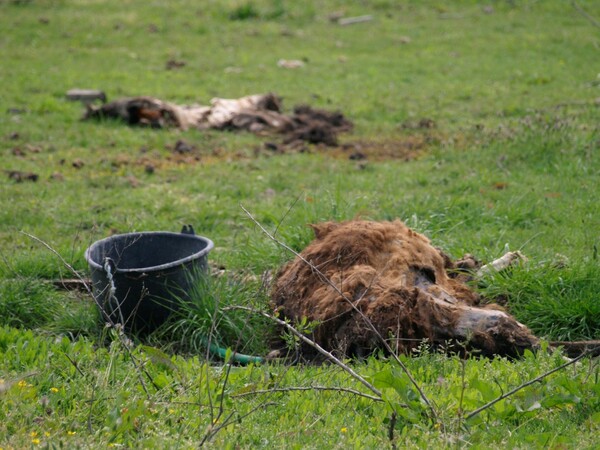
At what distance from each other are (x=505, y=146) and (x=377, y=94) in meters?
4.16

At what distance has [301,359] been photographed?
489 cm

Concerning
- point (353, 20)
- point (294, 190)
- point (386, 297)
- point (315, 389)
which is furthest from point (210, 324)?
point (353, 20)

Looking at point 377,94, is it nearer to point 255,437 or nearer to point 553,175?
point 553,175

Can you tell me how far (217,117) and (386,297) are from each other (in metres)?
6.67

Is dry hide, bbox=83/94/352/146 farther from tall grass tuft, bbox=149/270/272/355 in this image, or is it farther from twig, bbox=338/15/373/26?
twig, bbox=338/15/373/26

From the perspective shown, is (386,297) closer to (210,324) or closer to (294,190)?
(210,324)

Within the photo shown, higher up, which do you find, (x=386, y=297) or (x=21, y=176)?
(x=386, y=297)

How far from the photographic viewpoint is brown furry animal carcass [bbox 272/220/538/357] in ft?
15.4

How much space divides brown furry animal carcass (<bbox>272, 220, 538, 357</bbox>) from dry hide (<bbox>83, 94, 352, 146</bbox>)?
5.35m

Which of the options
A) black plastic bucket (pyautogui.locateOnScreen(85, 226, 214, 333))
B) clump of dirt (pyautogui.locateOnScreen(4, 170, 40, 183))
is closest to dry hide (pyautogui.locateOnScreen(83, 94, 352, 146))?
clump of dirt (pyautogui.locateOnScreen(4, 170, 40, 183))

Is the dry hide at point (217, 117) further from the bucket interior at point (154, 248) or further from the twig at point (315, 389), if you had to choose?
the twig at point (315, 389)

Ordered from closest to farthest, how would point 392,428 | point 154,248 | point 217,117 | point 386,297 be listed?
1. point 392,428
2. point 386,297
3. point 154,248
4. point 217,117

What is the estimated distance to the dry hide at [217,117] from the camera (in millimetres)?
10820

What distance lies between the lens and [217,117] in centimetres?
1101
